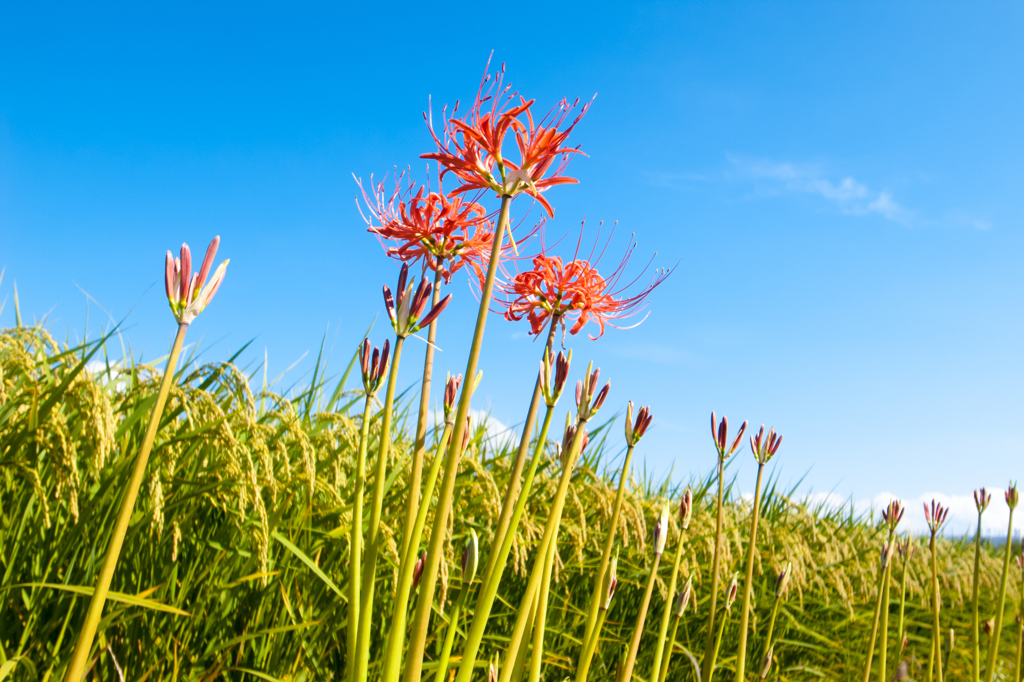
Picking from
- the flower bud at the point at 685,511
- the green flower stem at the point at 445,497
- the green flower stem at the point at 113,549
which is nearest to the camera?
the green flower stem at the point at 113,549

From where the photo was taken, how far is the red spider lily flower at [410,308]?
5.00ft

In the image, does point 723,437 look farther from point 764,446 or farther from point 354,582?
point 354,582

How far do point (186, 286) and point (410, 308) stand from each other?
0.52 m

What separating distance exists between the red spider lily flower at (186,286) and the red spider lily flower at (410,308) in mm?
464

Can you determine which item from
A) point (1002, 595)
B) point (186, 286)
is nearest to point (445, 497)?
point (186, 286)

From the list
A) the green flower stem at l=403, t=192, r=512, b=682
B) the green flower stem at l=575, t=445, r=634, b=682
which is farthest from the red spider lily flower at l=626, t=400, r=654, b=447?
the green flower stem at l=403, t=192, r=512, b=682

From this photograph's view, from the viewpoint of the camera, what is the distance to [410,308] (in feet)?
5.04

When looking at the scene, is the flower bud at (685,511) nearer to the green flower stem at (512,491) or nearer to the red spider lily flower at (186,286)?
the green flower stem at (512,491)

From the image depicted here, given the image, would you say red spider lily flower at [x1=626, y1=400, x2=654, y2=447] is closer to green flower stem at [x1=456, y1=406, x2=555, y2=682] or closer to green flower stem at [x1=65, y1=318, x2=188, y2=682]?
green flower stem at [x1=456, y1=406, x2=555, y2=682]

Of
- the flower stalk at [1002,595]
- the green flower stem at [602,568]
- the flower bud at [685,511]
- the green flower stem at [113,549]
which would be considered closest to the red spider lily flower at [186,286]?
the green flower stem at [113,549]

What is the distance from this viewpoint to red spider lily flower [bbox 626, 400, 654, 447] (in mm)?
1662

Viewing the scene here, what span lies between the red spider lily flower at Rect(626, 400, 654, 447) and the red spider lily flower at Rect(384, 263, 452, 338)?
0.52m

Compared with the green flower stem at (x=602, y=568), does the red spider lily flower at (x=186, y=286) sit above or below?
above

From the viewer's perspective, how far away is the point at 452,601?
328 cm
